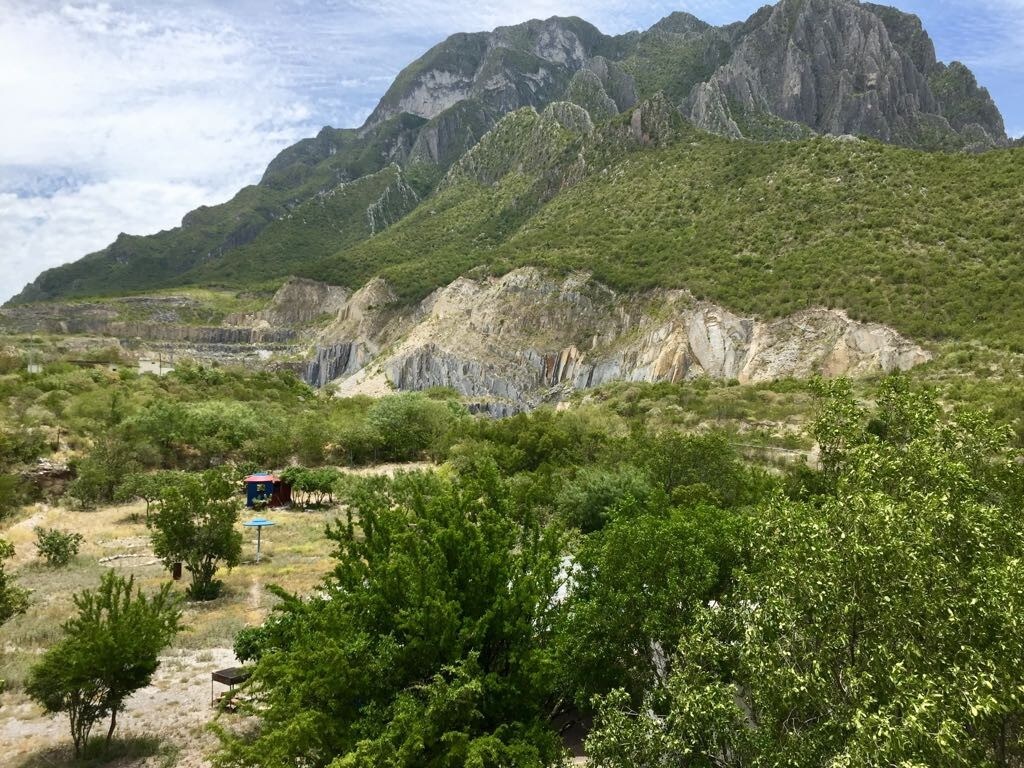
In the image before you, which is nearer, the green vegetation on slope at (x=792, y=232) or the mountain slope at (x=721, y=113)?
the green vegetation on slope at (x=792, y=232)

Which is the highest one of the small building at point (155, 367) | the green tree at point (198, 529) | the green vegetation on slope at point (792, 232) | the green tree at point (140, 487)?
the green vegetation on slope at point (792, 232)

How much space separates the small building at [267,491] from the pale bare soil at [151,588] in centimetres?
334

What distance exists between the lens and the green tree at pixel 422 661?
7.64 meters

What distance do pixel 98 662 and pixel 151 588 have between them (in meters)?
12.3

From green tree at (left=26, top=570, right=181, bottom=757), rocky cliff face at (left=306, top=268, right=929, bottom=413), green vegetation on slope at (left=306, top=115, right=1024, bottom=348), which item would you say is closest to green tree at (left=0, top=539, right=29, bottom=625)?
green tree at (left=26, top=570, right=181, bottom=757)

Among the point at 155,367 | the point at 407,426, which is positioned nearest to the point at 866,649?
the point at 407,426

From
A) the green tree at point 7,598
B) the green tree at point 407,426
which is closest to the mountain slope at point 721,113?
the green tree at point 407,426

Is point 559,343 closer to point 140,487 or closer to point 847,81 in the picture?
point 140,487

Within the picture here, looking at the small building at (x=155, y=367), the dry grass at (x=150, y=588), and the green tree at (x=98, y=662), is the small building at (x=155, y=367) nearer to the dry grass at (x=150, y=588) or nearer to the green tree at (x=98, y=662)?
the dry grass at (x=150, y=588)

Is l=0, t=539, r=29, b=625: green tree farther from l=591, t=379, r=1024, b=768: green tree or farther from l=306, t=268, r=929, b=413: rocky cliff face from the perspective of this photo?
l=306, t=268, r=929, b=413: rocky cliff face

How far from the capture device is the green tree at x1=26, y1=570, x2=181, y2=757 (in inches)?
413

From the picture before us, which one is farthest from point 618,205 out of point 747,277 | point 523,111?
point 523,111

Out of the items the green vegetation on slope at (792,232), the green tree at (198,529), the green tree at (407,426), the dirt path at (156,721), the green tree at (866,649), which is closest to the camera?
the green tree at (866,649)

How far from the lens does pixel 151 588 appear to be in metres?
21.4
